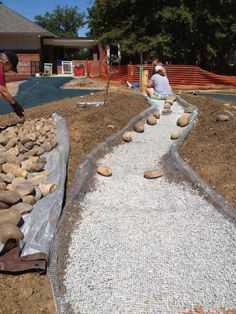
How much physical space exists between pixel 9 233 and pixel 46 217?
515mm

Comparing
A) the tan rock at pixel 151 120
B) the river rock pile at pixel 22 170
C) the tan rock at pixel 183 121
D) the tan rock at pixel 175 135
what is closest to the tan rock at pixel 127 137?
the tan rock at pixel 175 135

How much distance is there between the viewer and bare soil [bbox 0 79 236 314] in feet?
10.3

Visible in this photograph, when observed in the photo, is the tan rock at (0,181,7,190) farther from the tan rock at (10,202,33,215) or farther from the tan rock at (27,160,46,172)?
the tan rock at (27,160,46,172)

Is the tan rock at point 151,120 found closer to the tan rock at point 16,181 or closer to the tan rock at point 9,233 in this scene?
the tan rock at point 16,181

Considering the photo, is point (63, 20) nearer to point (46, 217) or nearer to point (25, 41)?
point (25, 41)

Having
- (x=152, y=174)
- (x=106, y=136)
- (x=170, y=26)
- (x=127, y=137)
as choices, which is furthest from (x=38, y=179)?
(x=170, y=26)

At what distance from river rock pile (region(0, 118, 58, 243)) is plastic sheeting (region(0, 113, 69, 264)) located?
3.4 inches

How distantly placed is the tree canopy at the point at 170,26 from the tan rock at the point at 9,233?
17.5 metres

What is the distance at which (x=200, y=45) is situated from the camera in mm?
20891

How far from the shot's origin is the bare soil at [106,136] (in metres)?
3.15

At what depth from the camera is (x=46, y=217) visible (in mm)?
4074

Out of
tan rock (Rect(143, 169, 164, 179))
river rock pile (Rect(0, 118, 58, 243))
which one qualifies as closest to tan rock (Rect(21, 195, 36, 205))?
river rock pile (Rect(0, 118, 58, 243))

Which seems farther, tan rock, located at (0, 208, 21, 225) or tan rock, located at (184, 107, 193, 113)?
tan rock, located at (184, 107, 193, 113)

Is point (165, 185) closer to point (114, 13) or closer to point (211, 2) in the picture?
point (211, 2)
